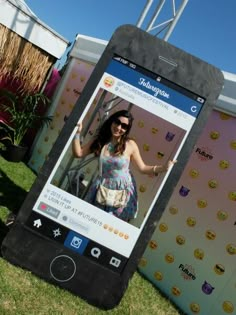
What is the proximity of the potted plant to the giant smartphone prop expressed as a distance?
3.70m

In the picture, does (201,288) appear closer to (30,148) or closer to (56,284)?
(56,284)

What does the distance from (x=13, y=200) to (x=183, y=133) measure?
8.25ft

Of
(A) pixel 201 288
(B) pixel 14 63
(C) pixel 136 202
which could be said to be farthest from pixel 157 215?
(B) pixel 14 63

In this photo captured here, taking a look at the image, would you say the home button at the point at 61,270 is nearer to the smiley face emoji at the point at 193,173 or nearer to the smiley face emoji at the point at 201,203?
the smiley face emoji at the point at 201,203

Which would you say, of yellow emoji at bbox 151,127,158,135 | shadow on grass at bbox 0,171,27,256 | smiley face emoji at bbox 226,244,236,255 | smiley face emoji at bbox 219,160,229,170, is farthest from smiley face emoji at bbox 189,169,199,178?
shadow on grass at bbox 0,171,27,256

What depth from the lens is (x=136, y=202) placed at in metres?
3.64

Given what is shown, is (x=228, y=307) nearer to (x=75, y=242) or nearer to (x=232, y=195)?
(x=232, y=195)

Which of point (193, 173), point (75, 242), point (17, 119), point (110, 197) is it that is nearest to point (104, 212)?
point (110, 197)

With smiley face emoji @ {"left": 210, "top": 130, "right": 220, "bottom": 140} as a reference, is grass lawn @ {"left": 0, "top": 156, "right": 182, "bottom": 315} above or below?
below

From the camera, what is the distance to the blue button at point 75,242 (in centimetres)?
337

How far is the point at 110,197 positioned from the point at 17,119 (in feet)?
13.2

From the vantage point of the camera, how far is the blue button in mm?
3371

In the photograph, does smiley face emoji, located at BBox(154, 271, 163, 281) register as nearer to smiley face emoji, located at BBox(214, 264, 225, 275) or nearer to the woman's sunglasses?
smiley face emoji, located at BBox(214, 264, 225, 275)

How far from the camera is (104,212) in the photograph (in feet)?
11.2
